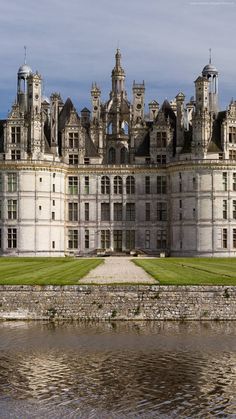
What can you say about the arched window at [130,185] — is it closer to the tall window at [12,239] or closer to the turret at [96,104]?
the turret at [96,104]

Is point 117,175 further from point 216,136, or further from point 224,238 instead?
point 224,238

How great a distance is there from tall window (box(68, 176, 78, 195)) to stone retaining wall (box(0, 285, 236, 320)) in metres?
54.5

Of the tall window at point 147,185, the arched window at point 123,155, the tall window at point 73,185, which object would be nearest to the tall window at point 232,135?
the tall window at point 147,185

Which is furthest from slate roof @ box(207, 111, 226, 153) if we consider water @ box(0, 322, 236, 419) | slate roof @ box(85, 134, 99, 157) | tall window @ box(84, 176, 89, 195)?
water @ box(0, 322, 236, 419)

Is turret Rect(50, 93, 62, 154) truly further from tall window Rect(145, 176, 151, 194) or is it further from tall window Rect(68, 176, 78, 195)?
tall window Rect(145, 176, 151, 194)

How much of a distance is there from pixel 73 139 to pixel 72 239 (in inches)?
Result: 439

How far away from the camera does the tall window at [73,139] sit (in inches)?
3706

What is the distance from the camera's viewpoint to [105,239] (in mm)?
94438

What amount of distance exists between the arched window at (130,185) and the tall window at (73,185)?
568 cm

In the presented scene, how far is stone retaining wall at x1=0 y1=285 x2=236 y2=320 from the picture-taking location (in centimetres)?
3916

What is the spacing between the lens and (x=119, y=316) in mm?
39125

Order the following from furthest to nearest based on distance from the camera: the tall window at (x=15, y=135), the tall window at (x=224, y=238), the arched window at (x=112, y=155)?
the arched window at (x=112, y=155) → the tall window at (x=15, y=135) → the tall window at (x=224, y=238)

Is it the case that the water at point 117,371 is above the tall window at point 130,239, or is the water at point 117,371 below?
below

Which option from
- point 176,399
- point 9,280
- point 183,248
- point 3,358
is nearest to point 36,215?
point 183,248
